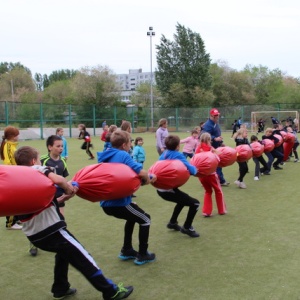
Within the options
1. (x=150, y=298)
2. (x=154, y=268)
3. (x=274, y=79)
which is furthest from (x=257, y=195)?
(x=274, y=79)

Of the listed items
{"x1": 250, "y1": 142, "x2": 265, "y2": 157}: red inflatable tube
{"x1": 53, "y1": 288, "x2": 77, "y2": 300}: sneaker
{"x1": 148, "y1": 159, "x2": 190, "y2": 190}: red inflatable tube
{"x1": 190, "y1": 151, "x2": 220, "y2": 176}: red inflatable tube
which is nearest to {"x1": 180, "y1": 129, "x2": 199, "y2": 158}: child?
{"x1": 250, "y1": 142, "x2": 265, "y2": 157}: red inflatable tube

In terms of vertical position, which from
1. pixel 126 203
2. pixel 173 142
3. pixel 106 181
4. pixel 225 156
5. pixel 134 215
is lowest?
pixel 134 215

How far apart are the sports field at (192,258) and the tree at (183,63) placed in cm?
4963

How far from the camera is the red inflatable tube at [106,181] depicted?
→ 432 cm

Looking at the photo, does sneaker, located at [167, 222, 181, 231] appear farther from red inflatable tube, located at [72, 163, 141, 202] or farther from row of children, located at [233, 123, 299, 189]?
row of children, located at [233, 123, 299, 189]

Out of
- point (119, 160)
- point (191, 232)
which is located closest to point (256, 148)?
point (191, 232)

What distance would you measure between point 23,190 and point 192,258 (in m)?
2.75

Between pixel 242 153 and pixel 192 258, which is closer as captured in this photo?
pixel 192 258

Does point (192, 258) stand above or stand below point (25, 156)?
below

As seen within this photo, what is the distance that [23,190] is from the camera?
137 inches

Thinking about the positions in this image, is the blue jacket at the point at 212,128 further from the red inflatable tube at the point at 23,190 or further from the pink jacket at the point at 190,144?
the red inflatable tube at the point at 23,190

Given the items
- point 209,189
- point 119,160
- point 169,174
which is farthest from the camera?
point 209,189

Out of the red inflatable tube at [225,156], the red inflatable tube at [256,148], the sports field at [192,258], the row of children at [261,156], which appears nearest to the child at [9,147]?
the sports field at [192,258]

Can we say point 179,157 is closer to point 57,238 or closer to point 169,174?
point 169,174
